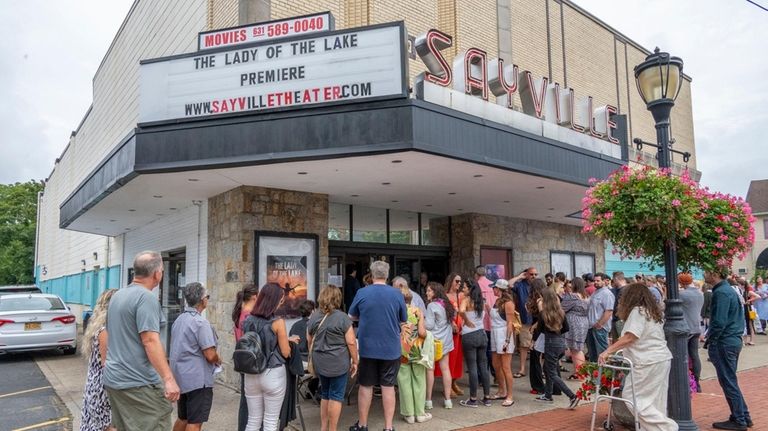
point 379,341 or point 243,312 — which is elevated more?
point 243,312

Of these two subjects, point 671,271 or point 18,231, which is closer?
point 671,271

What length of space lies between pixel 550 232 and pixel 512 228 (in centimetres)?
178

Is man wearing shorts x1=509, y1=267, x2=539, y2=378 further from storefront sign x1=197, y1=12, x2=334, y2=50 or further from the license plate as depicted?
the license plate

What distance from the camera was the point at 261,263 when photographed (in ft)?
29.1

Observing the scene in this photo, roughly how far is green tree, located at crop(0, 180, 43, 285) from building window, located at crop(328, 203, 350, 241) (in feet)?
145

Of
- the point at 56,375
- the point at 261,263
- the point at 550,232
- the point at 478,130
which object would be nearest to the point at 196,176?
the point at 261,263

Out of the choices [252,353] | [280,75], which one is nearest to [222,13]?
[280,75]

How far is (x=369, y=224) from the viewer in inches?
449

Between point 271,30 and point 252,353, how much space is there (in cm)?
525

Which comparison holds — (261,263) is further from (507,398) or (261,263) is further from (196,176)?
(507,398)

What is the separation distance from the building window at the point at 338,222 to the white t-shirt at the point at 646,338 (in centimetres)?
622

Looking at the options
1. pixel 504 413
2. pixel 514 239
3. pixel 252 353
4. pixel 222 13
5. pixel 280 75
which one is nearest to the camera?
pixel 252 353

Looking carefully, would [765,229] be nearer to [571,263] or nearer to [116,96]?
[571,263]

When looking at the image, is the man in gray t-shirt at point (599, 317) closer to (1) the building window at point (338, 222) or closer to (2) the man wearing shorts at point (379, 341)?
(2) the man wearing shorts at point (379, 341)
